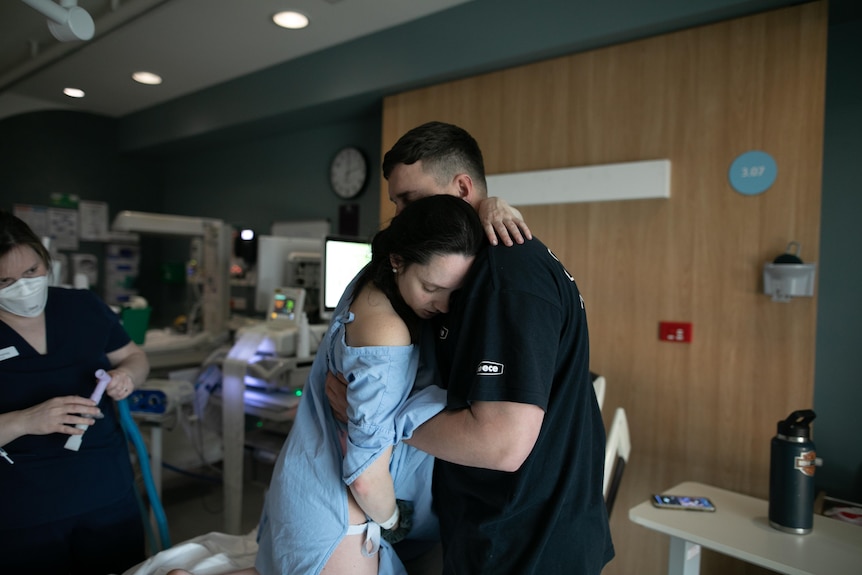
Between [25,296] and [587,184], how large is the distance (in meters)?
2.17

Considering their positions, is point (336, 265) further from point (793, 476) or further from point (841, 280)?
point (841, 280)

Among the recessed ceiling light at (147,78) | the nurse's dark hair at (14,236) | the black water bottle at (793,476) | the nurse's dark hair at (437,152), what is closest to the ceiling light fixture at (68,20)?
the nurse's dark hair at (14,236)

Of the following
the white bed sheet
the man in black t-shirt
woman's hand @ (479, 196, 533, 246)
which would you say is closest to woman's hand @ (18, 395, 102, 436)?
the white bed sheet

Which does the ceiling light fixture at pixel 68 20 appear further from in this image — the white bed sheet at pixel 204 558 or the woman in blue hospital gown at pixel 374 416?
the white bed sheet at pixel 204 558

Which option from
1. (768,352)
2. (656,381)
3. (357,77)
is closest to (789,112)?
(768,352)

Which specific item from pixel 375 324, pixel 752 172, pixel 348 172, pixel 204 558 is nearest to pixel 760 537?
pixel 752 172

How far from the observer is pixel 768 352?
87.3 inches

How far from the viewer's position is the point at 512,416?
3.00 ft

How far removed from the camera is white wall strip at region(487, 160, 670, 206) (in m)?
2.43

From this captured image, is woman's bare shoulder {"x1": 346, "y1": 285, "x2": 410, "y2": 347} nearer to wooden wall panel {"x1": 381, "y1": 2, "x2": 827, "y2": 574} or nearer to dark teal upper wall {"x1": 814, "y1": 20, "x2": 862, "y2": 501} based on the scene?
wooden wall panel {"x1": 381, "y1": 2, "x2": 827, "y2": 574}

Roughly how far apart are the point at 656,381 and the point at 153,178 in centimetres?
544

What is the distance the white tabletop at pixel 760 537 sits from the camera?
1546mm

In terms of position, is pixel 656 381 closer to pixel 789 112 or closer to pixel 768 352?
pixel 768 352

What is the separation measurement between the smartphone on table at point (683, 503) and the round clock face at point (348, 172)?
9.45 feet
